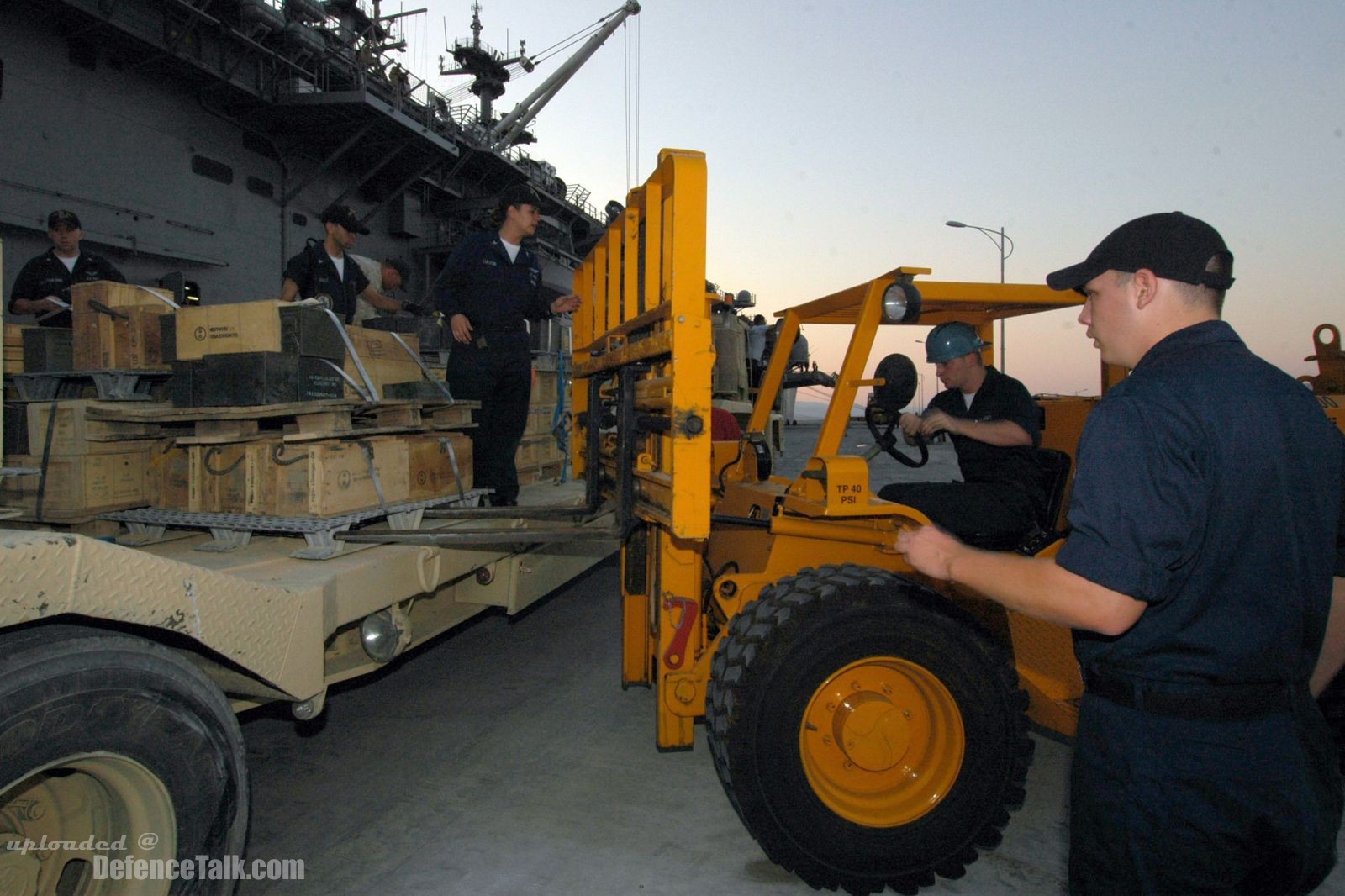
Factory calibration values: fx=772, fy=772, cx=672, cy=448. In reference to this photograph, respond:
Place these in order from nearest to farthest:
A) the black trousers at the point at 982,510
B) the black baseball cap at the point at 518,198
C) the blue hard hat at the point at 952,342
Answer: the black trousers at the point at 982,510
the blue hard hat at the point at 952,342
the black baseball cap at the point at 518,198

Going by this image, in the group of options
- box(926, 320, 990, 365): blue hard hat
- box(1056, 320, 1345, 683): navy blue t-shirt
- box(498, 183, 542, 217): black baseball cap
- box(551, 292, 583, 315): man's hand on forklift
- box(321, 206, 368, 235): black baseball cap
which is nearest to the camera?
box(1056, 320, 1345, 683): navy blue t-shirt

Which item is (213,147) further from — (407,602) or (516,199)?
(407,602)

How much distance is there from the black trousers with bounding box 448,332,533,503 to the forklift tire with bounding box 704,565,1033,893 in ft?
7.68

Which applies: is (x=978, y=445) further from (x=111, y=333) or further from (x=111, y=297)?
(x=111, y=297)

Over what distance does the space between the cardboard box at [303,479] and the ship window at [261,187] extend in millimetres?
17881

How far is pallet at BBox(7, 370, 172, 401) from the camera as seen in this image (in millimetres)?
3650


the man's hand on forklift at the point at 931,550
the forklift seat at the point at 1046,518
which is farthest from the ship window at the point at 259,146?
the man's hand on forklift at the point at 931,550

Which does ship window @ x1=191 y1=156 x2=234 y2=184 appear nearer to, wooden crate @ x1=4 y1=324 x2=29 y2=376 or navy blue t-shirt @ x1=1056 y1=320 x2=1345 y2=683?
wooden crate @ x1=4 y1=324 x2=29 y2=376

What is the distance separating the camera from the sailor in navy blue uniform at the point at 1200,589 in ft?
4.43

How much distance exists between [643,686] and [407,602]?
61.6 inches

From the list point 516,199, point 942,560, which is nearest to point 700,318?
point 942,560

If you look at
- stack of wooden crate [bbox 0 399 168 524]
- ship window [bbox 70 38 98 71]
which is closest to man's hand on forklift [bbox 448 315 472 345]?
stack of wooden crate [bbox 0 399 168 524]

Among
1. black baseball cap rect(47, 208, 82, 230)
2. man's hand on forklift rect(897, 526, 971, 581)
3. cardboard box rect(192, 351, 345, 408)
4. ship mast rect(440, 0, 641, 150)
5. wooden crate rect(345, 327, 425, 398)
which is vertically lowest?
man's hand on forklift rect(897, 526, 971, 581)

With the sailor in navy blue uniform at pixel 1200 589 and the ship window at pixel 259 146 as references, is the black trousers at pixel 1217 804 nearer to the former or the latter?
the sailor in navy blue uniform at pixel 1200 589
